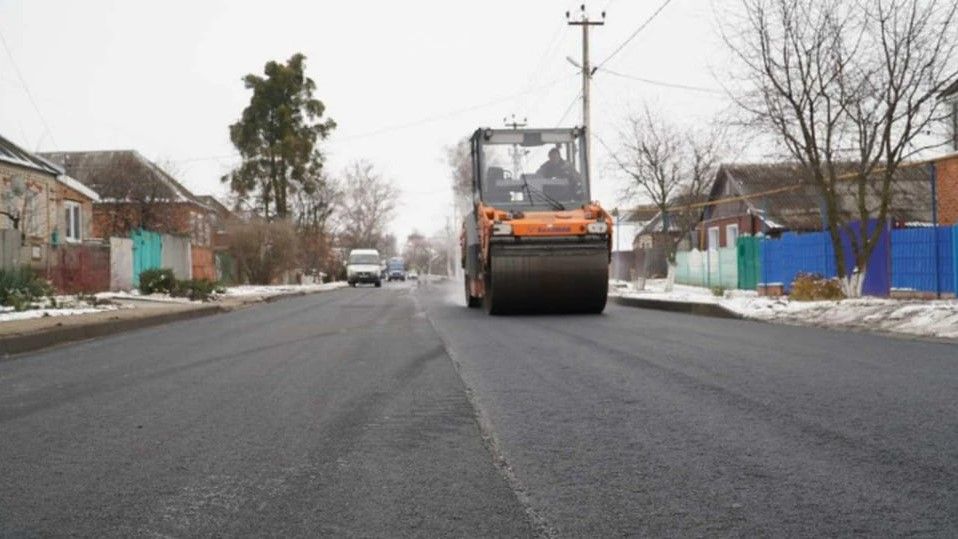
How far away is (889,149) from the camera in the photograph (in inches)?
670

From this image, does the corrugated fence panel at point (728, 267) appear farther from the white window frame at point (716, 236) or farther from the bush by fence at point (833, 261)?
the white window frame at point (716, 236)

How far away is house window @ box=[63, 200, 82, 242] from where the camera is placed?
34619 mm

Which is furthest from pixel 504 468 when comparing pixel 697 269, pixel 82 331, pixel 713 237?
pixel 713 237

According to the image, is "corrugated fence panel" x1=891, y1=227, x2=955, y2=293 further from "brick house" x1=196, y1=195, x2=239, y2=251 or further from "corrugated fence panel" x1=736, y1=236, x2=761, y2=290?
"brick house" x1=196, y1=195, x2=239, y2=251

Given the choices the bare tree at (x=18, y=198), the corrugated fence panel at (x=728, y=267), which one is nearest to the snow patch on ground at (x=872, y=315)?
the corrugated fence panel at (x=728, y=267)

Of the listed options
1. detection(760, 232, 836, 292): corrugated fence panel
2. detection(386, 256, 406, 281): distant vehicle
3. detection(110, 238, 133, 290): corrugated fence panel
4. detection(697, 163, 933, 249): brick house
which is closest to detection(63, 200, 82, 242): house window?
detection(110, 238, 133, 290): corrugated fence panel

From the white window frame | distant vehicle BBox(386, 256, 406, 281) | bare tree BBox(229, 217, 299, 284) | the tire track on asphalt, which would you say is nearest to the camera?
the tire track on asphalt

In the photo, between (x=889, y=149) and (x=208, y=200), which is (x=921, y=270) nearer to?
(x=889, y=149)

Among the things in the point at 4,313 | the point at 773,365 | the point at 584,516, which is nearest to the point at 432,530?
the point at 584,516

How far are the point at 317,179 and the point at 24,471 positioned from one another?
164ft

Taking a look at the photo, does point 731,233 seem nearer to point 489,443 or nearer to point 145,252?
point 145,252

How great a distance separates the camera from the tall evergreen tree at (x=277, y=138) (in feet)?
165

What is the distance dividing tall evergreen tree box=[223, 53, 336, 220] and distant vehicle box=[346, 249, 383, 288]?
5.43 metres

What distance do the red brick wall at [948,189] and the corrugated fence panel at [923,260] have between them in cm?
558
